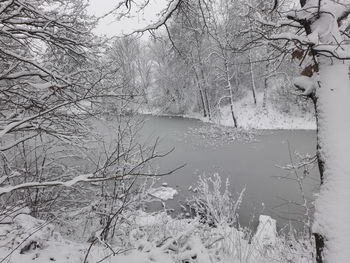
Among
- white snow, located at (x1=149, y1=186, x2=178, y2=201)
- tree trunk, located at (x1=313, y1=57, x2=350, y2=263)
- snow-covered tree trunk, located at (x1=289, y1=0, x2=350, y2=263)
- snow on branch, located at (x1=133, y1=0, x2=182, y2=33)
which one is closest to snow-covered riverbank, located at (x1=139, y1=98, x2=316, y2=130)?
white snow, located at (x1=149, y1=186, x2=178, y2=201)

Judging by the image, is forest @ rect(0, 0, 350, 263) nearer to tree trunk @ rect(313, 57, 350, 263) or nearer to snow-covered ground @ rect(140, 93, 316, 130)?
tree trunk @ rect(313, 57, 350, 263)

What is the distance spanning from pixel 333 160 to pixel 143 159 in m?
Result: 2.22

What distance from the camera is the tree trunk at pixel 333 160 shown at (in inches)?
107

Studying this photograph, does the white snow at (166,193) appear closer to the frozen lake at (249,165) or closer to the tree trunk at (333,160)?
the frozen lake at (249,165)

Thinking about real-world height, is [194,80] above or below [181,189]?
above

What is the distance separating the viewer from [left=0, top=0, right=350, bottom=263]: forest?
291cm

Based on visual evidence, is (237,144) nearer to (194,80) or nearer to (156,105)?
(194,80)

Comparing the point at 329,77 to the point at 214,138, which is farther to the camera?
the point at 214,138

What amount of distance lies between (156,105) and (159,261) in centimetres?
2738

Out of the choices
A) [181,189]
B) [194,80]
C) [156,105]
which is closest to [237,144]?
[181,189]

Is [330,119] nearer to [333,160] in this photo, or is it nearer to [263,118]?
[333,160]

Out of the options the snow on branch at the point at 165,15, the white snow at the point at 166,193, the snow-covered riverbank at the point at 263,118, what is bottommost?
the white snow at the point at 166,193

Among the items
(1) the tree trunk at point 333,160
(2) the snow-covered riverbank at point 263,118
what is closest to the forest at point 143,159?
(1) the tree trunk at point 333,160

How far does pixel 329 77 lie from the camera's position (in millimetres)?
3045
